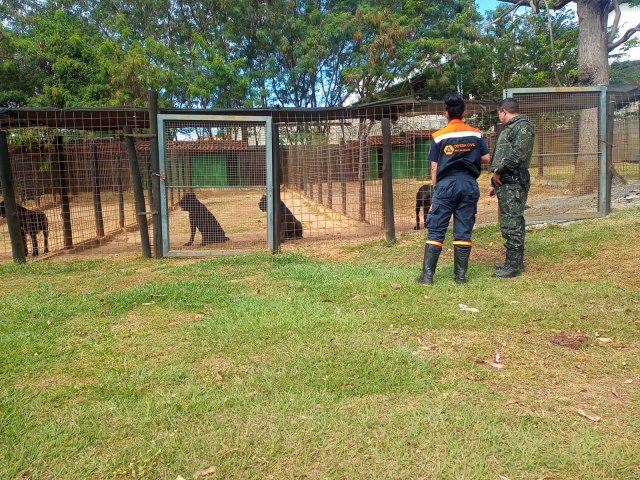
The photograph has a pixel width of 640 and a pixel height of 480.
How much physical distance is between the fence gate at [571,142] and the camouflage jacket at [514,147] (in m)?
2.49

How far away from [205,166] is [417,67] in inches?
605

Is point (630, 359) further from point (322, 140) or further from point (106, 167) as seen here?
point (106, 167)

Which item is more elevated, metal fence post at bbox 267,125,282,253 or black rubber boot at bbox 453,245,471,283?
metal fence post at bbox 267,125,282,253

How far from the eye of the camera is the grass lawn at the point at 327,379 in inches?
88.6

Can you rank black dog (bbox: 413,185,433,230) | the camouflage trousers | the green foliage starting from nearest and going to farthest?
the camouflage trousers < black dog (bbox: 413,185,433,230) < the green foliage

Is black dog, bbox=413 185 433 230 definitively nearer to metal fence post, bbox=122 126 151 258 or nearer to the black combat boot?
the black combat boot

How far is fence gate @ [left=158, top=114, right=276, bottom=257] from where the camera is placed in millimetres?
7039

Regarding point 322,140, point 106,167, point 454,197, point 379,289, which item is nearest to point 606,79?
point 322,140

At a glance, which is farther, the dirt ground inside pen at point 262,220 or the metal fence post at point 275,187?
the dirt ground inside pen at point 262,220

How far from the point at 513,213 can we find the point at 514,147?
25.6 inches

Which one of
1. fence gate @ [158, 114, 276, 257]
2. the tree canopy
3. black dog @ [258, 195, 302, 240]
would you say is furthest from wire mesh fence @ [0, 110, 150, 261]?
the tree canopy

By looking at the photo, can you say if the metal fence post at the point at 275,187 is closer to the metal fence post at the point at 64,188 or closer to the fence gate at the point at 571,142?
the fence gate at the point at 571,142

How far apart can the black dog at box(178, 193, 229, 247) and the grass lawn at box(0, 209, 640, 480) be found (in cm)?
306

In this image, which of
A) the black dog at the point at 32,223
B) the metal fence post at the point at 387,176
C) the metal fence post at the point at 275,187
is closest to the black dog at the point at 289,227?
the metal fence post at the point at 275,187
